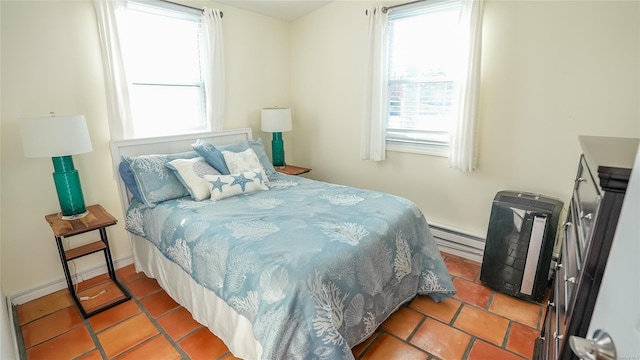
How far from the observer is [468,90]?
251 cm

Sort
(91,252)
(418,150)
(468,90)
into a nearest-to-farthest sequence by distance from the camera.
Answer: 1. (91,252)
2. (468,90)
3. (418,150)

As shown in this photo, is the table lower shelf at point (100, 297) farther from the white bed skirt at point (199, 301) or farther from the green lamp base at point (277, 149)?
the green lamp base at point (277, 149)

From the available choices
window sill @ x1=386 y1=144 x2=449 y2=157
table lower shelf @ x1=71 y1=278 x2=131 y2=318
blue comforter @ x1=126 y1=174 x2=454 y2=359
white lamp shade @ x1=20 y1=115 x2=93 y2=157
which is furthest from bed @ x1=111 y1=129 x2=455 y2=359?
window sill @ x1=386 y1=144 x2=449 y2=157

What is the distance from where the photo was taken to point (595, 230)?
81cm

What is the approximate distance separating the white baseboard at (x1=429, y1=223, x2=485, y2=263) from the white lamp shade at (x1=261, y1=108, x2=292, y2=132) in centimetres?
184

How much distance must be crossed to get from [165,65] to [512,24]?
2.85m

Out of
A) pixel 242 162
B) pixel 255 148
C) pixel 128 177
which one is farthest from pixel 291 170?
pixel 128 177

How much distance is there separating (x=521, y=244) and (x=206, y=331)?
2198 mm

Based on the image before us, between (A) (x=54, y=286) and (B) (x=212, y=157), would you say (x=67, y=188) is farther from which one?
(B) (x=212, y=157)

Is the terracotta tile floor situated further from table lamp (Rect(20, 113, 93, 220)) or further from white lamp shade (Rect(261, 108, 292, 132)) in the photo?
white lamp shade (Rect(261, 108, 292, 132))

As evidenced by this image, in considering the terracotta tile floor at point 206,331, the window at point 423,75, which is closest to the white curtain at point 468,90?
the window at point 423,75

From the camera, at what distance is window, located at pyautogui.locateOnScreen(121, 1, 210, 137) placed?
8.50ft

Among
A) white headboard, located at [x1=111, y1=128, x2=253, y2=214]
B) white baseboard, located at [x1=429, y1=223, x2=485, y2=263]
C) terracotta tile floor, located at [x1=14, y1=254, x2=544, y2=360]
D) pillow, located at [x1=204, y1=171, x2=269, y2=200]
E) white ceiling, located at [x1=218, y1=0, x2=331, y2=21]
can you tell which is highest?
white ceiling, located at [x1=218, y1=0, x2=331, y2=21]

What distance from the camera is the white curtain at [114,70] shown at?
2.35m
